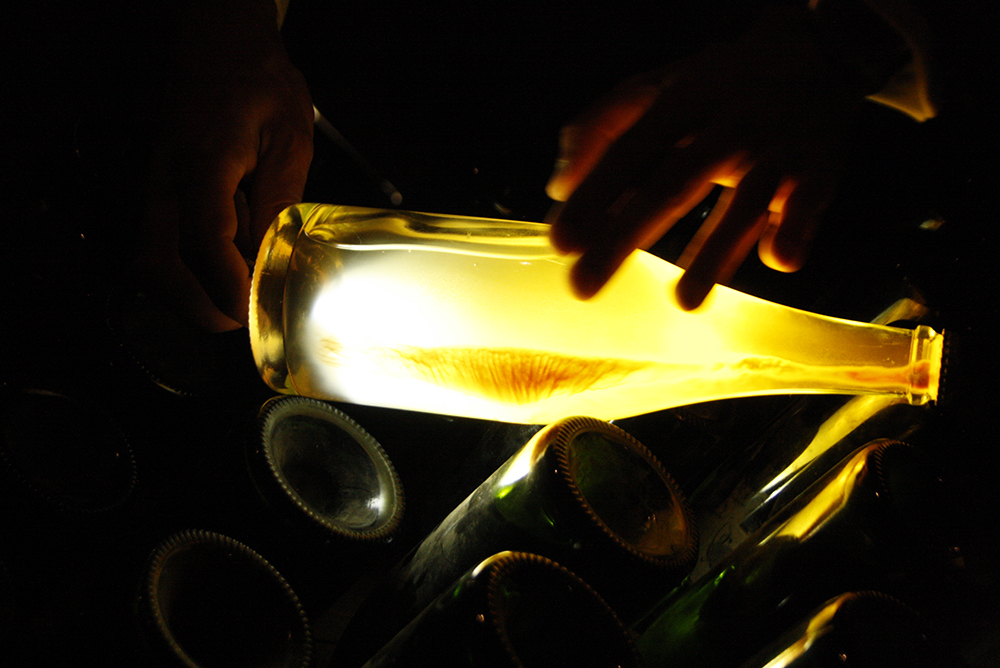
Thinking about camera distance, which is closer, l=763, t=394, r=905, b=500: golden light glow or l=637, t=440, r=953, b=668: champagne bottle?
l=637, t=440, r=953, b=668: champagne bottle

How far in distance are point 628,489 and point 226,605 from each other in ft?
0.90

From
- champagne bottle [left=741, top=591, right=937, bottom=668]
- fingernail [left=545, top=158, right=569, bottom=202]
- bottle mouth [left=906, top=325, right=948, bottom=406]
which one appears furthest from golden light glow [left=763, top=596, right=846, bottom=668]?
fingernail [left=545, top=158, right=569, bottom=202]

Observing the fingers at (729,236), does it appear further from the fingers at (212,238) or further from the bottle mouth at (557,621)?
the fingers at (212,238)

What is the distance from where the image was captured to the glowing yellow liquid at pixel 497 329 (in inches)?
15.6

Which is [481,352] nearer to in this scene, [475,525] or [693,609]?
[475,525]

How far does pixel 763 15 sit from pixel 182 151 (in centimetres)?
50

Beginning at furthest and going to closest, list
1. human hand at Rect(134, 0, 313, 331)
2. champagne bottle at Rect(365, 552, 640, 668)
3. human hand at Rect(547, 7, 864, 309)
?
human hand at Rect(134, 0, 313, 331) → human hand at Rect(547, 7, 864, 309) → champagne bottle at Rect(365, 552, 640, 668)

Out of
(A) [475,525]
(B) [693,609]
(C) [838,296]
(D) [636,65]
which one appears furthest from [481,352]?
(D) [636,65]

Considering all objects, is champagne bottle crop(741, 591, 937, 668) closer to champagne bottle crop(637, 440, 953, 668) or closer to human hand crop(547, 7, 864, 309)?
champagne bottle crop(637, 440, 953, 668)

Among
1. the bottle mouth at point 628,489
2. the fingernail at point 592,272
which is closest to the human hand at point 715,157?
the fingernail at point 592,272

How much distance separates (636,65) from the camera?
81cm

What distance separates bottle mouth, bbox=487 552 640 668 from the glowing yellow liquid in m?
0.18

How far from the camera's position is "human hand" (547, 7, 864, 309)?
337 millimetres

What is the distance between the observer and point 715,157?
1.16 ft
